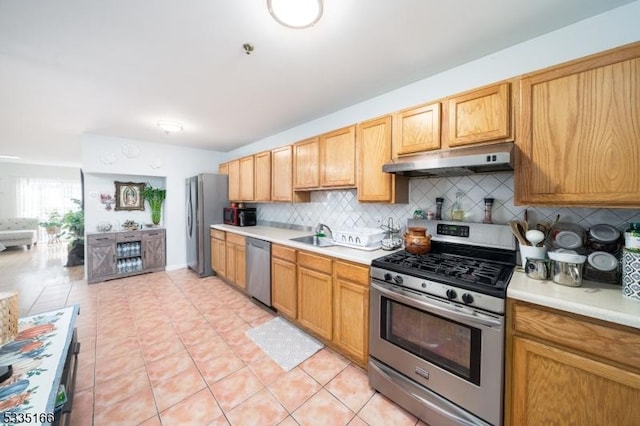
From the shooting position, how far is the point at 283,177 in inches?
127

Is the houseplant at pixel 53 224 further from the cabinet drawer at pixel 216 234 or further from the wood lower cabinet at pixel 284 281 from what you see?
the wood lower cabinet at pixel 284 281

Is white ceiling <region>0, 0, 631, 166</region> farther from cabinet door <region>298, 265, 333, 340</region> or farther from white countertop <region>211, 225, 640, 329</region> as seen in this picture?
cabinet door <region>298, 265, 333, 340</region>

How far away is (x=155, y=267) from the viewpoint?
4.46m

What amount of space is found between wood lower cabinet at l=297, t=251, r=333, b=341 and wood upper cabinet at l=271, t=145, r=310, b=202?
978 millimetres

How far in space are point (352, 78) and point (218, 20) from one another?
3.82 ft

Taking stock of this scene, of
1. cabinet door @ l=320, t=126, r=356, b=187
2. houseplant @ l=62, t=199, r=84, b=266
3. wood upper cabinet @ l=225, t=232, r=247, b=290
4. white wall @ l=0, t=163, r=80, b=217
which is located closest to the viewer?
cabinet door @ l=320, t=126, r=356, b=187

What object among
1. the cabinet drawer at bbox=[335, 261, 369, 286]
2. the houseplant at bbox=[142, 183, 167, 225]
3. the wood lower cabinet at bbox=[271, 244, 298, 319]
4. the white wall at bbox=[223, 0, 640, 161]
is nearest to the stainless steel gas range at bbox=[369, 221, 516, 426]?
the cabinet drawer at bbox=[335, 261, 369, 286]

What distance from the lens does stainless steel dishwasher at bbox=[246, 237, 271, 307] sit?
9.25 ft

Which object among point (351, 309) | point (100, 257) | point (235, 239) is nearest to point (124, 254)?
point (100, 257)

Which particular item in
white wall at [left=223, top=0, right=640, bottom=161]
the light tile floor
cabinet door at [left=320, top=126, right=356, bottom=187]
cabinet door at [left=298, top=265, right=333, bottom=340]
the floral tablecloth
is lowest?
the light tile floor

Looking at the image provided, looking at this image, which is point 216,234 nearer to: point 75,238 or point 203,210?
point 203,210

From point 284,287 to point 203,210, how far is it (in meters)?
2.44

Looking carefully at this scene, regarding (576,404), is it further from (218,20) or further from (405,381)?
(218,20)

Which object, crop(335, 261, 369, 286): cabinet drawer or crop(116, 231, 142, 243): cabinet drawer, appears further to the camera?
crop(116, 231, 142, 243): cabinet drawer
